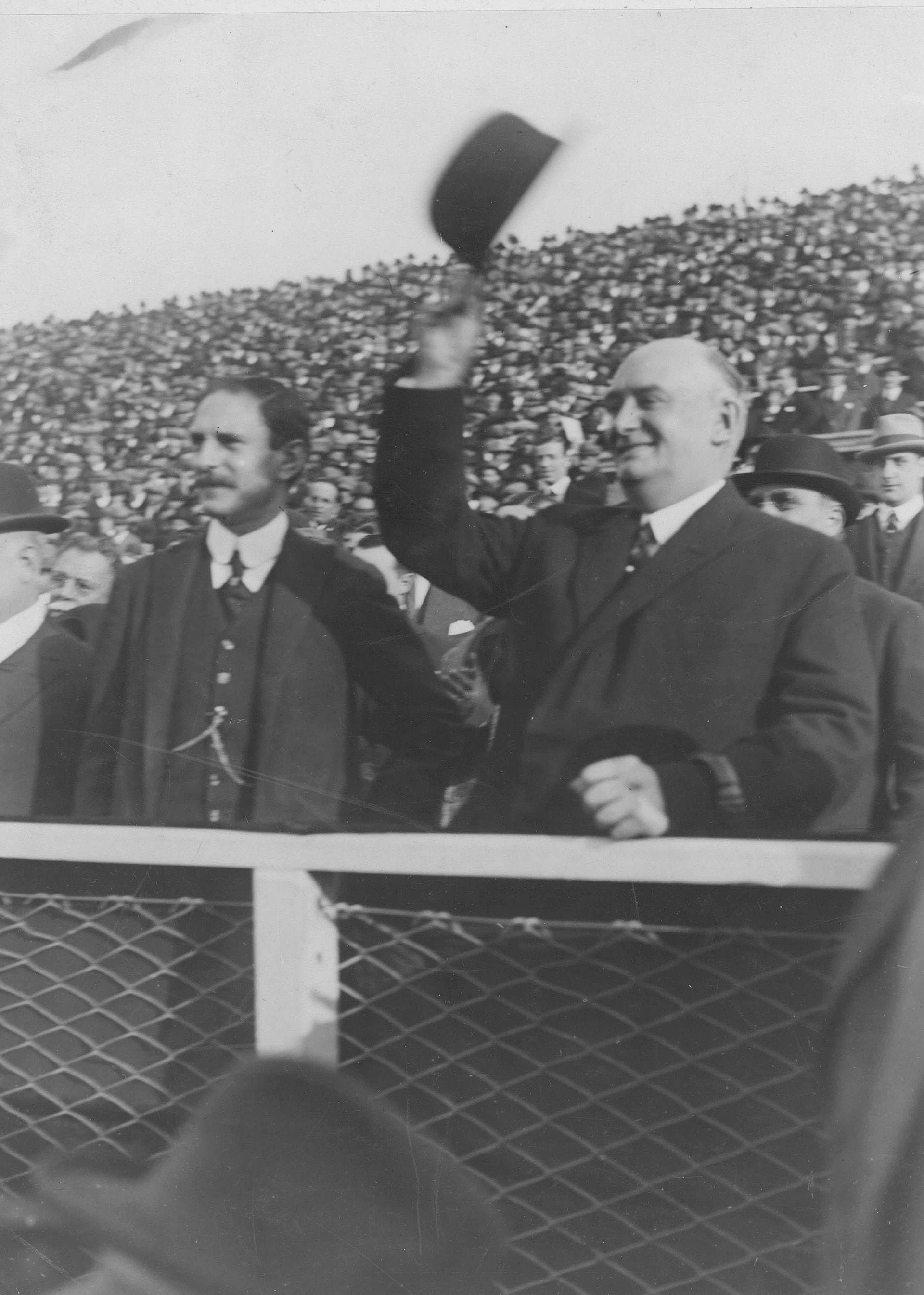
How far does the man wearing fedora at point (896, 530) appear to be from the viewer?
1292mm

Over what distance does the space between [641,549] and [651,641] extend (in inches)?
4.7

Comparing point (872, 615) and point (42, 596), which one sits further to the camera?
point (42, 596)

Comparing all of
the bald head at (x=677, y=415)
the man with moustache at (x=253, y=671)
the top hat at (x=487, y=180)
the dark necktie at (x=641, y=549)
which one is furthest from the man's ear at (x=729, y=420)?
the man with moustache at (x=253, y=671)

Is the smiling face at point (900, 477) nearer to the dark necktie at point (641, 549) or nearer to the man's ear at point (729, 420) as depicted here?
the man's ear at point (729, 420)

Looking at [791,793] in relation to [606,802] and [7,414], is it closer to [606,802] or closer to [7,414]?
[606,802]

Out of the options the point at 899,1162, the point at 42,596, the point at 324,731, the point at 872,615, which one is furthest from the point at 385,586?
the point at 899,1162

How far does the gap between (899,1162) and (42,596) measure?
131 cm

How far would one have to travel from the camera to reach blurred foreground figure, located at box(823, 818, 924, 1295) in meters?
1.25

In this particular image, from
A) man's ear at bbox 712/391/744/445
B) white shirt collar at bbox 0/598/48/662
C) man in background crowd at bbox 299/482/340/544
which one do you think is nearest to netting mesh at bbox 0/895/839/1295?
white shirt collar at bbox 0/598/48/662

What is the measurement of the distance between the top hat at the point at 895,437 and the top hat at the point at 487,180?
0.53m

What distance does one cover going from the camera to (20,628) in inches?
58.7

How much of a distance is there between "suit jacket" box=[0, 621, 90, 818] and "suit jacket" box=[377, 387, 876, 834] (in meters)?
0.49

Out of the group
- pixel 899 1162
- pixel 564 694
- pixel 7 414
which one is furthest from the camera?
pixel 7 414

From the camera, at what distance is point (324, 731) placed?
1406 mm
